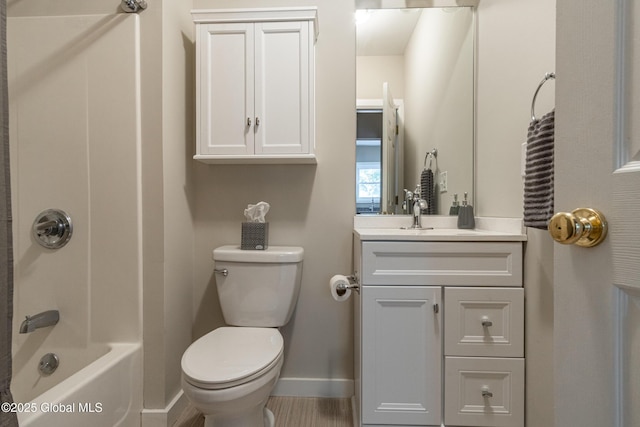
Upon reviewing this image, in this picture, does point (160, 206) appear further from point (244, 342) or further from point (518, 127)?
point (518, 127)

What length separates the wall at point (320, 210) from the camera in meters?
1.58

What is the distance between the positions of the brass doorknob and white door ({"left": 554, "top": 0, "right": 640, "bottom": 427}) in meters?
0.01

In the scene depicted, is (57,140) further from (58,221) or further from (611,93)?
(611,93)

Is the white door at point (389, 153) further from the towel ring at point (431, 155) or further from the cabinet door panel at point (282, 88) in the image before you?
the cabinet door panel at point (282, 88)

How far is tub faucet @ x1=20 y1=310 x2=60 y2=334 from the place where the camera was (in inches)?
47.3

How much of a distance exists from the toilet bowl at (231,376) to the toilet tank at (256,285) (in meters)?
0.16

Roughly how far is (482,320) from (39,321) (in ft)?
5.77

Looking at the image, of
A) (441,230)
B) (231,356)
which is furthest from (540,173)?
(231,356)

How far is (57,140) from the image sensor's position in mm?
1298

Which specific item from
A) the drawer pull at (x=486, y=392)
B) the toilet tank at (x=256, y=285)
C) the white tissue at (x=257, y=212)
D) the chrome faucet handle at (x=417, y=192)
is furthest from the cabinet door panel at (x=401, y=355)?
the white tissue at (x=257, y=212)

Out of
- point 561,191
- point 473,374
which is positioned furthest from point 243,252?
point 561,191

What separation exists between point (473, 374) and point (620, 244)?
90 centimetres

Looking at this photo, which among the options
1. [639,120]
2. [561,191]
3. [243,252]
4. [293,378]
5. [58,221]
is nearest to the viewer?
[639,120]

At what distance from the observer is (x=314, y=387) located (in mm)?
1582
